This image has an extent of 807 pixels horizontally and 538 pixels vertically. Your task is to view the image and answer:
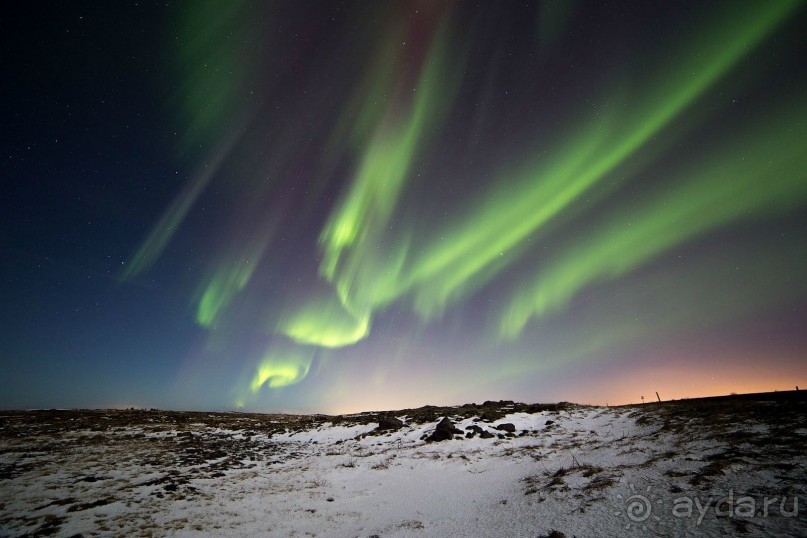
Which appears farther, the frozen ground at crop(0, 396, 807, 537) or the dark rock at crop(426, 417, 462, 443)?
the dark rock at crop(426, 417, 462, 443)

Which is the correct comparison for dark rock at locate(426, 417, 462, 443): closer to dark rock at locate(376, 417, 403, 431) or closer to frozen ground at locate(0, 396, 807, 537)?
frozen ground at locate(0, 396, 807, 537)

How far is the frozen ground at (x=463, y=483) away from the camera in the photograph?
642 centimetres

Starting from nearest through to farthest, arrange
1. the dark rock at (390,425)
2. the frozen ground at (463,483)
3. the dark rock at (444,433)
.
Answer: the frozen ground at (463,483)
the dark rock at (444,433)
the dark rock at (390,425)

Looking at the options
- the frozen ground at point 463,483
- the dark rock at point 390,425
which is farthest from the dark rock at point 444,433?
the dark rock at point 390,425

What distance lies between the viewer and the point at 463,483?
1124 cm

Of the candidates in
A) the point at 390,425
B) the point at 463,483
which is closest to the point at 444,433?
the point at 390,425

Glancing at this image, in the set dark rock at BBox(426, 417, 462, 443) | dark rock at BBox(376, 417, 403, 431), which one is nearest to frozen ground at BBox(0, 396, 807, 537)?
dark rock at BBox(426, 417, 462, 443)

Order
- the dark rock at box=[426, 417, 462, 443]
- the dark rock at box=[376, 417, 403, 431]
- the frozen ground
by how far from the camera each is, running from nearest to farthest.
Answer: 1. the frozen ground
2. the dark rock at box=[426, 417, 462, 443]
3. the dark rock at box=[376, 417, 403, 431]

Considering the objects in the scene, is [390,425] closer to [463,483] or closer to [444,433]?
[444,433]

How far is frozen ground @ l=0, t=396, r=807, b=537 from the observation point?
642 cm

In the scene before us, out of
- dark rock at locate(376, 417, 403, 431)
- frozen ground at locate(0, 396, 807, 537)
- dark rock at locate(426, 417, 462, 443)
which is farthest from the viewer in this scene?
dark rock at locate(376, 417, 403, 431)

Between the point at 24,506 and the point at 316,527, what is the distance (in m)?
9.89

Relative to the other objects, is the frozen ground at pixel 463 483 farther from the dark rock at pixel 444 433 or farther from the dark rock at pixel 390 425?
the dark rock at pixel 390 425

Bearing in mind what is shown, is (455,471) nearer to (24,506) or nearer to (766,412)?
(766,412)
